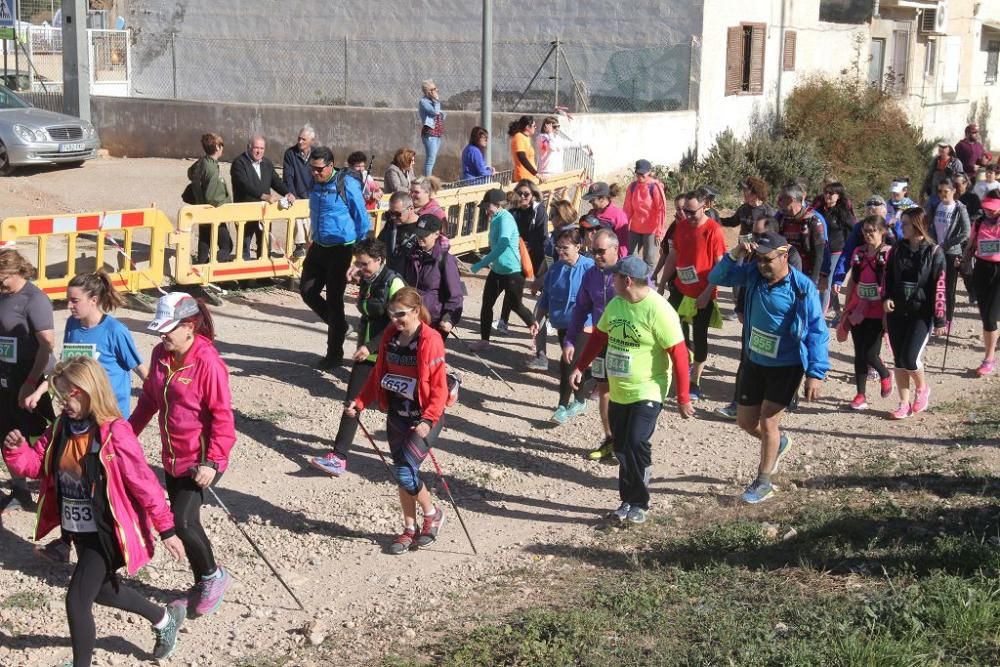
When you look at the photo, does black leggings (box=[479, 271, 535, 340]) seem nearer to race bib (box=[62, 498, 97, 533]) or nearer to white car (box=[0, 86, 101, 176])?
race bib (box=[62, 498, 97, 533])

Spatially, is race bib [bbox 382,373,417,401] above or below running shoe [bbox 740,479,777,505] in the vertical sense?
above

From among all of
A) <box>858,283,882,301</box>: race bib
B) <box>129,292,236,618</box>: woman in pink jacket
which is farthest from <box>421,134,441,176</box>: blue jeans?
<box>129,292,236,618</box>: woman in pink jacket

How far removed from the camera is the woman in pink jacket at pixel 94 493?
5.68 meters

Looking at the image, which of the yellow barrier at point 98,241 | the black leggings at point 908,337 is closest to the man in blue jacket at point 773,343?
the black leggings at point 908,337

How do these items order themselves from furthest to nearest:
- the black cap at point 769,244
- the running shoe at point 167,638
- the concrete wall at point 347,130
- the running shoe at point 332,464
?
1. the concrete wall at point 347,130
2. the running shoe at point 332,464
3. the black cap at point 769,244
4. the running shoe at point 167,638

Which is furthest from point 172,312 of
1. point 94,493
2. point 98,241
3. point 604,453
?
point 98,241

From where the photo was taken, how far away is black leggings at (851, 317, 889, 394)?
36.1ft

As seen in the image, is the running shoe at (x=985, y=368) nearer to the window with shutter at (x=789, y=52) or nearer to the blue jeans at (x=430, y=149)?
the blue jeans at (x=430, y=149)

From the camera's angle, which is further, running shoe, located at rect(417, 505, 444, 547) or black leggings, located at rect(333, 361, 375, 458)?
black leggings, located at rect(333, 361, 375, 458)

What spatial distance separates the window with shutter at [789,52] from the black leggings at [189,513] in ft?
74.8

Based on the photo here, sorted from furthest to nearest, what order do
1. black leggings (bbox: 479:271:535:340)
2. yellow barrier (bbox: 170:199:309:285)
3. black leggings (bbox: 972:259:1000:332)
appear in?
1. yellow barrier (bbox: 170:199:309:285)
2. black leggings (bbox: 972:259:1000:332)
3. black leggings (bbox: 479:271:535:340)

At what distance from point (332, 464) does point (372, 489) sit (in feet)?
1.09

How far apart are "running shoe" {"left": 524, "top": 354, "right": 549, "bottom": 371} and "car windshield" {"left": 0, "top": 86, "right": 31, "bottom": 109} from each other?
13.6 meters

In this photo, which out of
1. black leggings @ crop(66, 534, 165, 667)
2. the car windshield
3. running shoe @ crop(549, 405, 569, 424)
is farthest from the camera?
the car windshield
